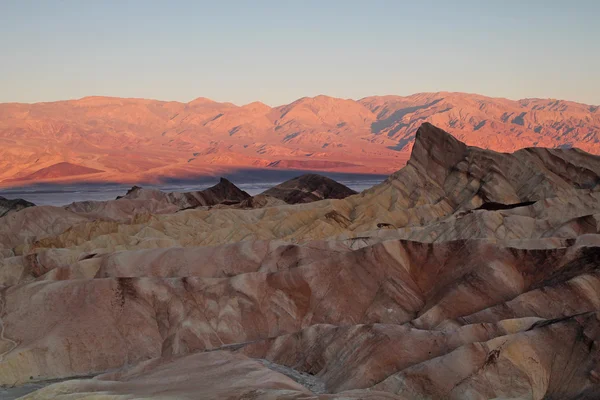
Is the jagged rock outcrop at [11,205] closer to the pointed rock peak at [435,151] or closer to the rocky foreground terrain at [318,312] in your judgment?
the rocky foreground terrain at [318,312]

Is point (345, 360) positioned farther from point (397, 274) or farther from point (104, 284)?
point (104, 284)

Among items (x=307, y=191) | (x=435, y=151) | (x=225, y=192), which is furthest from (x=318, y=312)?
(x=225, y=192)

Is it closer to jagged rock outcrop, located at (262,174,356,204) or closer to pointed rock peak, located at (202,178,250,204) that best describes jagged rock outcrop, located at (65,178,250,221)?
pointed rock peak, located at (202,178,250,204)

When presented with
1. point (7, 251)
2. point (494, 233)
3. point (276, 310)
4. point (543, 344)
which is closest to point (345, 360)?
point (543, 344)

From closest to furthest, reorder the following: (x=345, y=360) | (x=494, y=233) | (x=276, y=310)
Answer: (x=345, y=360), (x=276, y=310), (x=494, y=233)

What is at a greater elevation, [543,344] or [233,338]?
[543,344]

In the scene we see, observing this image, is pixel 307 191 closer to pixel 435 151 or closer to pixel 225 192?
pixel 225 192

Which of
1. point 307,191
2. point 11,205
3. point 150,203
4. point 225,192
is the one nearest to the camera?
point 11,205
